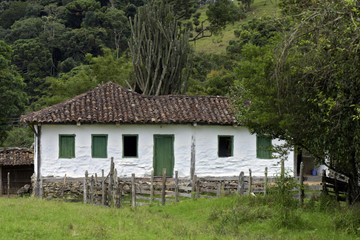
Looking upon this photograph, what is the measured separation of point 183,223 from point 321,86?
532 centimetres

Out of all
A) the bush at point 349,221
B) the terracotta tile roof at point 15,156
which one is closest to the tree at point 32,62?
the terracotta tile roof at point 15,156

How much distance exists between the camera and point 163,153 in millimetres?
22031

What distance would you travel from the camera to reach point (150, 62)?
25.7 metres

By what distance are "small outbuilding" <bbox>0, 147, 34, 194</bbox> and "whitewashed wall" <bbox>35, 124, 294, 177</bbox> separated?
26.8 ft

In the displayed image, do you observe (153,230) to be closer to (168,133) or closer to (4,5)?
(168,133)

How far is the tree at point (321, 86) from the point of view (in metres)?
10.9

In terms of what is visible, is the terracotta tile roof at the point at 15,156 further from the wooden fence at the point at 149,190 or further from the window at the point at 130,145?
the wooden fence at the point at 149,190

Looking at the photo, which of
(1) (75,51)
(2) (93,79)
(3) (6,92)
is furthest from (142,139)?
(1) (75,51)

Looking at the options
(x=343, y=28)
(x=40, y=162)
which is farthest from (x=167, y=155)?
(x=343, y=28)

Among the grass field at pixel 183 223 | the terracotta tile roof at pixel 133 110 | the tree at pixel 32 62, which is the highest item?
the tree at pixel 32 62

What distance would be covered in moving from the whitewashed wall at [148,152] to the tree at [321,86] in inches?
328

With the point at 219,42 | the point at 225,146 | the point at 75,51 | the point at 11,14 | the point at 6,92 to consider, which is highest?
the point at 11,14

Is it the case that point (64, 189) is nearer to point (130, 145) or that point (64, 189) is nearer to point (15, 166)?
point (130, 145)

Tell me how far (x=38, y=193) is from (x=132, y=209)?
21.3 feet
